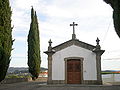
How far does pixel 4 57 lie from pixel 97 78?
29.6 ft

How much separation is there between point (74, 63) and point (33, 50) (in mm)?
9664

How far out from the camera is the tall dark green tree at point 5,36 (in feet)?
42.6

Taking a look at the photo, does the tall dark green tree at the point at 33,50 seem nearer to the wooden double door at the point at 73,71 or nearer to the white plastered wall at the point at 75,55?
the white plastered wall at the point at 75,55

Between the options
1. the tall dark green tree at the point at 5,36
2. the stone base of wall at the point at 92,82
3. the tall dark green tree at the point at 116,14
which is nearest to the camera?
the tall dark green tree at the point at 116,14

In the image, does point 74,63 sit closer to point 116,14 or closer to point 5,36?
point 5,36

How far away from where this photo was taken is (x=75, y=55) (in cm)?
1767

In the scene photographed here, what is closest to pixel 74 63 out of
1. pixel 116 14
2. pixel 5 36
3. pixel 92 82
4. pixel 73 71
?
pixel 73 71

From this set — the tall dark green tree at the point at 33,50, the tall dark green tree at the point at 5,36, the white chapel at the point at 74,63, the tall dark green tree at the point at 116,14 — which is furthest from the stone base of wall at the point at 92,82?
the tall dark green tree at the point at 33,50

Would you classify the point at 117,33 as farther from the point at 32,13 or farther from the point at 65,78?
the point at 32,13

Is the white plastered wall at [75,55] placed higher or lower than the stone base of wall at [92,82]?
higher

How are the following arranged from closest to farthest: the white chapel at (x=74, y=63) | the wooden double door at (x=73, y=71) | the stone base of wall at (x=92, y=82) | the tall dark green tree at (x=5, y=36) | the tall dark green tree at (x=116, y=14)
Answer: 1. the tall dark green tree at (x=116, y=14)
2. the tall dark green tree at (x=5, y=36)
3. the stone base of wall at (x=92, y=82)
4. the white chapel at (x=74, y=63)
5. the wooden double door at (x=73, y=71)

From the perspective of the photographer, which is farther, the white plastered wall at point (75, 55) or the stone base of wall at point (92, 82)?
the white plastered wall at point (75, 55)

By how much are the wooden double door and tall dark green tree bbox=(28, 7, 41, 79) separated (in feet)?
29.7

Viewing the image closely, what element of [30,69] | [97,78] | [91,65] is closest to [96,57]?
[91,65]
